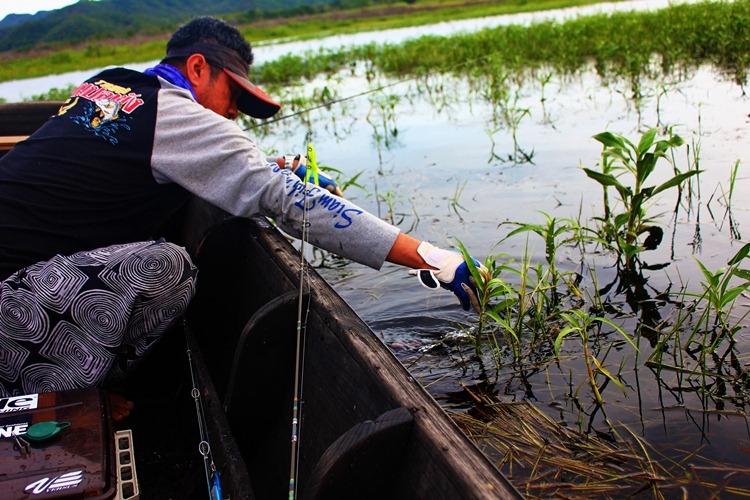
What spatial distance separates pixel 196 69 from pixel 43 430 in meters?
1.51

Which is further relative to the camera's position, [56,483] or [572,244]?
[572,244]

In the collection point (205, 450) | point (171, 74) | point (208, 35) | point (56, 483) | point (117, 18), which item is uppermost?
point (117, 18)

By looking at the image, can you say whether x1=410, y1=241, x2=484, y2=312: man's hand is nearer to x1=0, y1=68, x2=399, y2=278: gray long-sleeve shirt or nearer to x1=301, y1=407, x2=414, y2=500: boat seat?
x1=0, y1=68, x2=399, y2=278: gray long-sleeve shirt

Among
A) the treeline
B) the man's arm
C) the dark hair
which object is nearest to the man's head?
the dark hair

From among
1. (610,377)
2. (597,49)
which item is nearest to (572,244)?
(610,377)

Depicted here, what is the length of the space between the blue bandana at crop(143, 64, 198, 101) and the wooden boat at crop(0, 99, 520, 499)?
62 cm

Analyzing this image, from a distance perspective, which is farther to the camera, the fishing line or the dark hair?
the dark hair

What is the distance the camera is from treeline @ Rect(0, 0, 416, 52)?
5398 centimetres

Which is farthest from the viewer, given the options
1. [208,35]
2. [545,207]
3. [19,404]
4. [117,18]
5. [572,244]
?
[117,18]

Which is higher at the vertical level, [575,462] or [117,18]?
[117,18]

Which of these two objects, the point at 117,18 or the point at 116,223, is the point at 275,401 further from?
the point at 117,18

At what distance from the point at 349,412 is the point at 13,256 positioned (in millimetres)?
1325

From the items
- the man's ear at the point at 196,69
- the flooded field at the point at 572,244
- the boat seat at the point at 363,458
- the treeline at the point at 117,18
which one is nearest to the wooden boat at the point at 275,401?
the boat seat at the point at 363,458

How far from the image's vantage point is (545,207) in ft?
16.0
